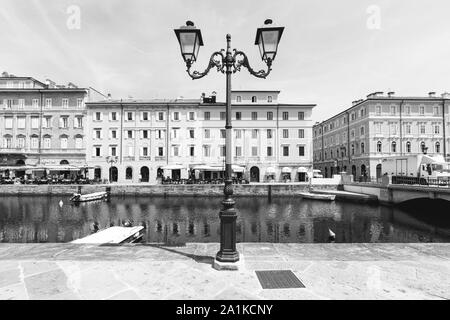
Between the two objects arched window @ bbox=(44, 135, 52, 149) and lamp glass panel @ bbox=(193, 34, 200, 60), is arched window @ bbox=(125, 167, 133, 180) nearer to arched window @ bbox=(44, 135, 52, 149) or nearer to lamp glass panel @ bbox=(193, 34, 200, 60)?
arched window @ bbox=(44, 135, 52, 149)

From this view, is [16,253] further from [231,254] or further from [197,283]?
[231,254]

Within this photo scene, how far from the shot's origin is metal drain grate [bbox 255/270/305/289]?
13.5 feet

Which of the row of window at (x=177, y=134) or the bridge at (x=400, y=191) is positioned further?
the row of window at (x=177, y=134)

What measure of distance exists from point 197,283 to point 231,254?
944 mm

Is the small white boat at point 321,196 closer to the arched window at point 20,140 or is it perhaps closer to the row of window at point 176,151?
the row of window at point 176,151

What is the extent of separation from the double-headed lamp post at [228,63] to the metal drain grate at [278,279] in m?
0.66

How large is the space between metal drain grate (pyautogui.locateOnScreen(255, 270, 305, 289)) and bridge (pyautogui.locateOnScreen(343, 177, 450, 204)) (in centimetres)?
2138

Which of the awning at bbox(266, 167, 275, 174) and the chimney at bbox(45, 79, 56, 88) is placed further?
the chimney at bbox(45, 79, 56, 88)

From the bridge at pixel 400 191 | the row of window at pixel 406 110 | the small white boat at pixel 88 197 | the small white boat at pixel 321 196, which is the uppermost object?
the row of window at pixel 406 110

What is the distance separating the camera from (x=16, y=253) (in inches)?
230

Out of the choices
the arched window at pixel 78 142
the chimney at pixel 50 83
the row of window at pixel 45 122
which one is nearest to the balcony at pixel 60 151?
the arched window at pixel 78 142

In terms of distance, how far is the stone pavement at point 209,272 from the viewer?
150 inches

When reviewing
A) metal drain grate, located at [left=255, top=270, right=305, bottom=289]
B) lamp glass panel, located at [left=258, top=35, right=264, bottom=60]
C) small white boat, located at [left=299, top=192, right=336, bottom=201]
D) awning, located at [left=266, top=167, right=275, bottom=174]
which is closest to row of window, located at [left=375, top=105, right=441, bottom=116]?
awning, located at [left=266, top=167, right=275, bottom=174]

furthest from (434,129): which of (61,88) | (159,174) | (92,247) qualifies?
(61,88)
